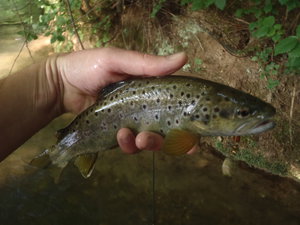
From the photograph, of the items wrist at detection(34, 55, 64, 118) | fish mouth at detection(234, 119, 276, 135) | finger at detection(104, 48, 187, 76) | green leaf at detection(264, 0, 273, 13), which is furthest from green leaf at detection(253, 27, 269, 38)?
wrist at detection(34, 55, 64, 118)

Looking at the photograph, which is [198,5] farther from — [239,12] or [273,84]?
[273,84]

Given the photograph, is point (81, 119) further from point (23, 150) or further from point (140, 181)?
point (23, 150)

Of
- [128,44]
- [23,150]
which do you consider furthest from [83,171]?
[128,44]

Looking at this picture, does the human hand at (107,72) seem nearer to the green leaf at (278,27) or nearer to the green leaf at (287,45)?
the green leaf at (287,45)

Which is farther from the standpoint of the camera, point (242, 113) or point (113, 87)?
point (113, 87)

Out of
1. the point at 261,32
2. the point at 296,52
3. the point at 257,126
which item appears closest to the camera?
the point at 257,126

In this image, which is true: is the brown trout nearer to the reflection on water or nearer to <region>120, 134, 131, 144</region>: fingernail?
<region>120, 134, 131, 144</region>: fingernail

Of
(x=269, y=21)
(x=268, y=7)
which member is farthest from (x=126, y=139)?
(x=268, y=7)
